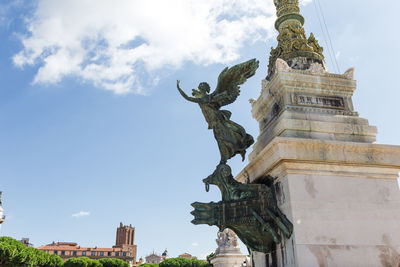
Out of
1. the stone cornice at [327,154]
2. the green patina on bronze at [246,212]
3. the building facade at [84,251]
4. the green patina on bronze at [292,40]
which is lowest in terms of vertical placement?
the green patina on bronze at [246,212]

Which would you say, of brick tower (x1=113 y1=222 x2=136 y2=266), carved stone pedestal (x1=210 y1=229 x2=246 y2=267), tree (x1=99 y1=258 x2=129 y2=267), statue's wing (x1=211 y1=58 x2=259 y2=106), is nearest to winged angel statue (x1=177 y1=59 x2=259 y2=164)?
statue's wing (x1=211 y1=58 x2=259 y2=106)

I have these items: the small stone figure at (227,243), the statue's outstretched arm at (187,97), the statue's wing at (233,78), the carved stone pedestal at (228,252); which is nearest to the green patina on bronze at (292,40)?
the statue's wing at (233,78)

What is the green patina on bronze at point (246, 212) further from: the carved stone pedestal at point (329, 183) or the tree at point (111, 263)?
the tree at point (111, 263)

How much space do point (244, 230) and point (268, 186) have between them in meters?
0.98

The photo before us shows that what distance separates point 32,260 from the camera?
4988 cm

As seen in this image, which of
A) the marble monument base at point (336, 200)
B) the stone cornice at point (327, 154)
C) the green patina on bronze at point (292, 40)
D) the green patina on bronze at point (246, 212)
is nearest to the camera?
the marble monument base at point (336, 200)

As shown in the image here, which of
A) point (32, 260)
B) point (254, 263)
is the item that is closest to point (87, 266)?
point (32, 260)

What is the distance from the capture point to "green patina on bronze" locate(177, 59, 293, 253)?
638 centimetres

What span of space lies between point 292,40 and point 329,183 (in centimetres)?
401

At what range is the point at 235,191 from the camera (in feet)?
22.0

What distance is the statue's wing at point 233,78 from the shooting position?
7.13m

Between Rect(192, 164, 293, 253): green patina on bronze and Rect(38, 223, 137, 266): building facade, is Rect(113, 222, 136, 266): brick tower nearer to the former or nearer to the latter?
Rect(38, 223, 137, 266): building facade

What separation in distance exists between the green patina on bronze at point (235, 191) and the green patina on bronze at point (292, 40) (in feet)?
6.83

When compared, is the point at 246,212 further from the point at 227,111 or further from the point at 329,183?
the point at 227,111
